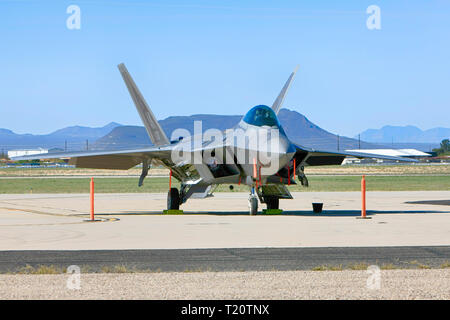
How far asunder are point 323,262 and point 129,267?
9.58ft

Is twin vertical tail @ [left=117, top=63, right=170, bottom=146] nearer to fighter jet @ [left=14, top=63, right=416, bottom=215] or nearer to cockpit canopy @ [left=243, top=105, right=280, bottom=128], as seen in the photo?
fighter jet @ [left=14, top=63, right=416, bottom=215]

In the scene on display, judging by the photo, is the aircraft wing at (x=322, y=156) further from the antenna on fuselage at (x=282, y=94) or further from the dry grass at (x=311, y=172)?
the dry grass at (x=311, y=172)

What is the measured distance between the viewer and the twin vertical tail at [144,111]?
2406cm

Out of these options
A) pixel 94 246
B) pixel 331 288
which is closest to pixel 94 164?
pixel 94 246

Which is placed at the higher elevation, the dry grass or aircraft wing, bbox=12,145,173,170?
aircraft wing, bbox=12,145,173,170

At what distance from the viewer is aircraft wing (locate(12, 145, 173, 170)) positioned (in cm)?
2189

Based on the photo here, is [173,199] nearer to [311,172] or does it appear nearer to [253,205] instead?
[253,205]

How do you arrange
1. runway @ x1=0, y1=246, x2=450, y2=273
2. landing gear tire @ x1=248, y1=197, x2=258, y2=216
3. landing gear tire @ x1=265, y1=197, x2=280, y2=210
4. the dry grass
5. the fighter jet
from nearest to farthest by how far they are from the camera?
runway @ x1=0, y1=246, x2=450, y2=273 < the fighter jet < landing gear tire @ x1=248, y1=197, x2=258, y2=216 < landing gear tire @ x1=265, y1=197, x2=280, y2=210 < the dry grass

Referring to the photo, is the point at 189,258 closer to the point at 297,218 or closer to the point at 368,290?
the point at 368,290

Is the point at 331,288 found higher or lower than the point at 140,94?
lower

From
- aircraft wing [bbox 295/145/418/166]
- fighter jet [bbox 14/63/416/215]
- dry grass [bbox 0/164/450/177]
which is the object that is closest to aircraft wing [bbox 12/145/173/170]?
fighter jet [bbox 14/63/416/215]

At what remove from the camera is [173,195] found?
22797 millimetres

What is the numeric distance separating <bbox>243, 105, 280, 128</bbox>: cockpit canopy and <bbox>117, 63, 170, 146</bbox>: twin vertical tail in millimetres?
4973
